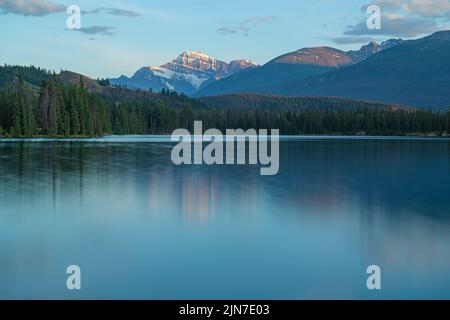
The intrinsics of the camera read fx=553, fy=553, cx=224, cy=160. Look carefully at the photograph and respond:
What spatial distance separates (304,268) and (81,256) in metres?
9.37

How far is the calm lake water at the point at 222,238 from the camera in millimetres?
19312

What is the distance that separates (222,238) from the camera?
88.4 feet

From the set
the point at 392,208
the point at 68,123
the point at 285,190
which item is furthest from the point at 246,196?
the point at 68,123

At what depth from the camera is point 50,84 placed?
188 m

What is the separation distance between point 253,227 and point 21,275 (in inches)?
523

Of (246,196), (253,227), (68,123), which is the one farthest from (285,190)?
(68,123)

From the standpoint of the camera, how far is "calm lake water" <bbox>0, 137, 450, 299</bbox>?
1931cm
